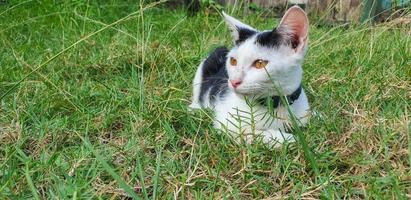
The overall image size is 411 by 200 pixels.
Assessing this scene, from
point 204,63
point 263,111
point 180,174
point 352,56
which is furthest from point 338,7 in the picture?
point 180,174

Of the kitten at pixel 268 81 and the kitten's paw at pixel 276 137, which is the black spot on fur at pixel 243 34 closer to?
the kitten at pixel 268 81

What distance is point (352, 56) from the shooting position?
3045 millimetres

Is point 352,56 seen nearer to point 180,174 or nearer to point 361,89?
point 361,89

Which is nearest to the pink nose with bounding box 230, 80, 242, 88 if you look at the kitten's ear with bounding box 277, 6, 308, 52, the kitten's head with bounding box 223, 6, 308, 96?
the kitten's head with bounding box 223, 6, 308, 96

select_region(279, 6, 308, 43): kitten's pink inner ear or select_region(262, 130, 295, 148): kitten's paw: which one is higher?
select_region(279, 6, 308, 43): kitten's pink inner ear

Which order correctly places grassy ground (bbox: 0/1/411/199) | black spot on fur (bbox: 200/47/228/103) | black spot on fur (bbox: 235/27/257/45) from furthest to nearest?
black spot on fur (bbox: 200/47/228/103) < black spot on fur (bbox: 235/27/257/45) < grassy ground (bbox: 0/1/411/199)

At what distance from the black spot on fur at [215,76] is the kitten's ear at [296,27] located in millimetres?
394

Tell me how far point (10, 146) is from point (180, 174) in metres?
0.64

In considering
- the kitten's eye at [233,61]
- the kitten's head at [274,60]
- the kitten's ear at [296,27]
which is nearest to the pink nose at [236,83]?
the kitten's head at [274,60]

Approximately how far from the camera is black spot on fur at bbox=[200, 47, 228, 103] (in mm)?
2277

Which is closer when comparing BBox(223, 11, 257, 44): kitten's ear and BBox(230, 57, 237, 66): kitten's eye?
BBox(230, 57, 237, 66): kitten's eye

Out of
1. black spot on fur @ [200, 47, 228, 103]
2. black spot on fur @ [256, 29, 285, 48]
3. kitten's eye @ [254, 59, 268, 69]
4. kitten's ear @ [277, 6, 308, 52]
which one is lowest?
black spot on fur @ [200, 47, 228, 103]

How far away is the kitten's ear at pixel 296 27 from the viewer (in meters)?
1.82

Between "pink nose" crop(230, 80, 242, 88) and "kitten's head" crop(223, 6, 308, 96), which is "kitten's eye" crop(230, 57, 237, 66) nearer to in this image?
"kitten's head" crop(223, 6, 308, 96)
